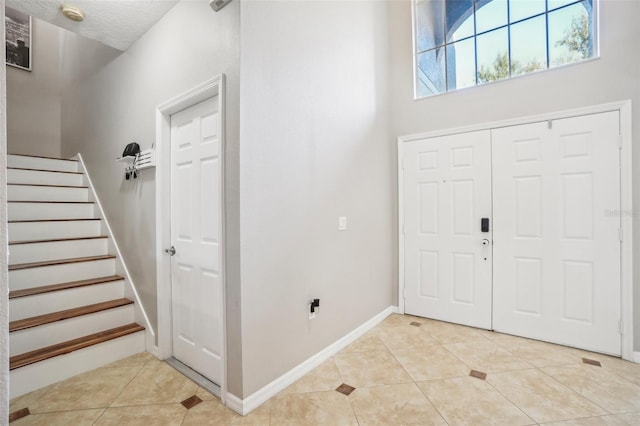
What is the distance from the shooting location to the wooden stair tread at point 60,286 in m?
2.34

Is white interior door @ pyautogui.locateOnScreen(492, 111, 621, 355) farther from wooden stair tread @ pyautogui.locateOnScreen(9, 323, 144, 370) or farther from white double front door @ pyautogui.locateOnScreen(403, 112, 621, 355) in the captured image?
wooden stair tread @ pyautogui.locateOnScreen(9, 323, 144, 370)

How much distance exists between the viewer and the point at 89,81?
3.48 m

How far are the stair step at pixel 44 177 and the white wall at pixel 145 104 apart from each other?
1.05 ft

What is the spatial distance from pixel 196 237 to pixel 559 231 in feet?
10.7

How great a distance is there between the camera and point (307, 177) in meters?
2.30

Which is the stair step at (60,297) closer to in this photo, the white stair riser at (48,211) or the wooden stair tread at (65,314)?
the wooden stair tread at (65,314)

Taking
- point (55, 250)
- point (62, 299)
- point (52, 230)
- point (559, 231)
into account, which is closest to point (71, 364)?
point (62, 299)

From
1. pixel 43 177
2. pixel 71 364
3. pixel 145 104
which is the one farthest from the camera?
pixel 43 177

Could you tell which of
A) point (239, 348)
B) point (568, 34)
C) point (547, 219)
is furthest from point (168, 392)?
point (568, 34)

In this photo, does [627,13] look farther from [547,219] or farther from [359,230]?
[359,230]

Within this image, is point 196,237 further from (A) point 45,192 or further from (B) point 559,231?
(B) point 559,231

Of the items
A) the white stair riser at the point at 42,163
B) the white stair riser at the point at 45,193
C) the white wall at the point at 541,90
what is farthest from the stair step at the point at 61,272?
the white wall at the point at 541,90

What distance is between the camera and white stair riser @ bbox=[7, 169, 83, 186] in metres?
3.27

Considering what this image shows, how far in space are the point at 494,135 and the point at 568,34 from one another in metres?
1.11
